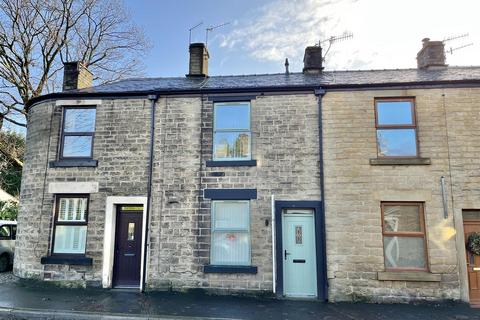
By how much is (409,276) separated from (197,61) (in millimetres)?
10483

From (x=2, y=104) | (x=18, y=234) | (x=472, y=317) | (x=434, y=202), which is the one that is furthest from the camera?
(x=2, y=104)

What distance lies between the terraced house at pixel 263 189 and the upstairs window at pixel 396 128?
1.2 inches

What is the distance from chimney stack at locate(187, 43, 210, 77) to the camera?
13.1 metres

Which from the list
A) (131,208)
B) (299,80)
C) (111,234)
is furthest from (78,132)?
(299,80)

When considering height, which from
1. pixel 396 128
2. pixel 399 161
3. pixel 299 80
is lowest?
pixel 399 161

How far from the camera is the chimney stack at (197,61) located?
43.1 ft

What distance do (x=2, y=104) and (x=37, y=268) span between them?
13.0 m

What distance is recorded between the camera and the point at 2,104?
59.8 ft

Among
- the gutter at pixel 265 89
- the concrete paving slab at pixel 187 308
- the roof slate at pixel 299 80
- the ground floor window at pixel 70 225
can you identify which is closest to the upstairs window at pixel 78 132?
the gutter at pixel 265 89

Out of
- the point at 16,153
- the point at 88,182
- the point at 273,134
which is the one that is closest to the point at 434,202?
the point at 273,134

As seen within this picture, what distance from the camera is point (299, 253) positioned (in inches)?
354

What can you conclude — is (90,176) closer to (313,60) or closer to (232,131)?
(232,131)

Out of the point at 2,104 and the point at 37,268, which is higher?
the point at 2,104

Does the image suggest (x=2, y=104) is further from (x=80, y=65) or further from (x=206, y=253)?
(x=206, y=253)
